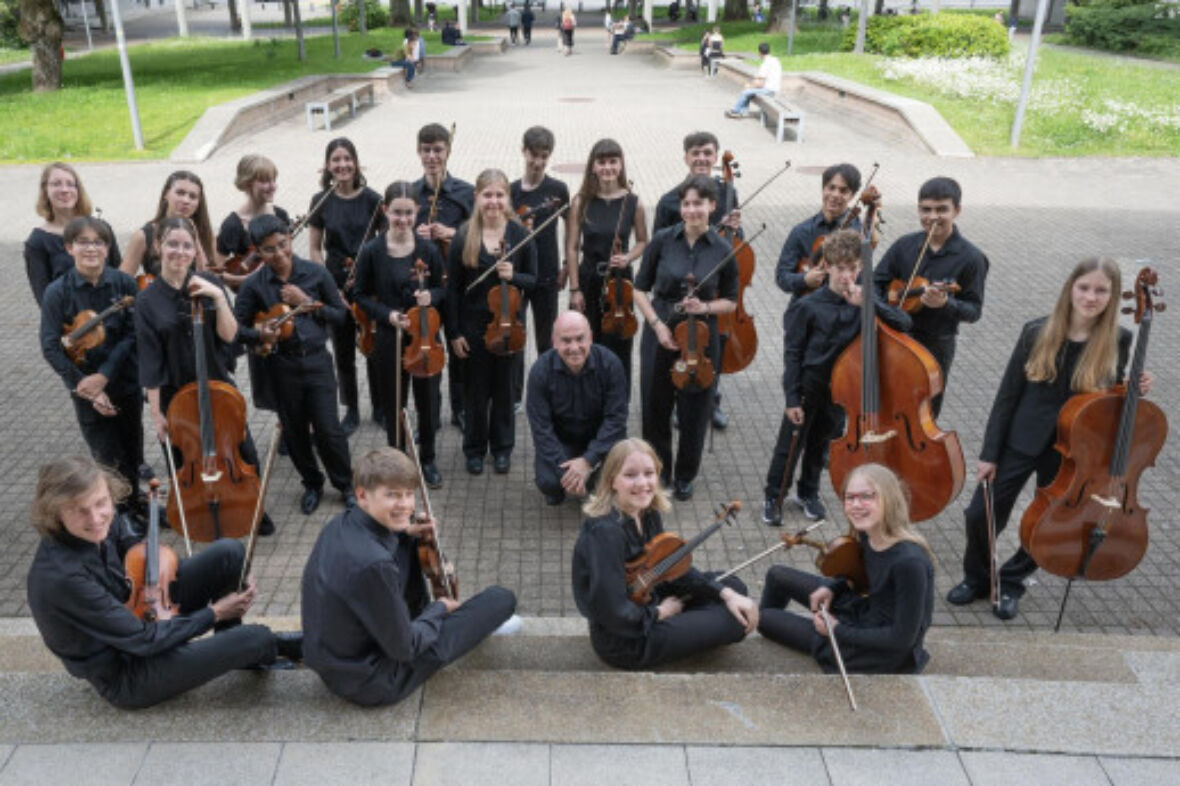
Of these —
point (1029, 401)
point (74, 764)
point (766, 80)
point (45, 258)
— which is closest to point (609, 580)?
point (74, 764)

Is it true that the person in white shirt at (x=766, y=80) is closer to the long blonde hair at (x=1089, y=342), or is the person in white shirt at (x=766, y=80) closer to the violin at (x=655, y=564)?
the long blonde hair at (x=1089, y=342)

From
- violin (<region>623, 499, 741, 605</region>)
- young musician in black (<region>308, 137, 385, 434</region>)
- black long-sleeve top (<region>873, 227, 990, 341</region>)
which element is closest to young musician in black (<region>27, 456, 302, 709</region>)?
violin (<region>623, 499, 741, 605</region>)

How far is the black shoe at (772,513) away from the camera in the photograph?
17.6 feet

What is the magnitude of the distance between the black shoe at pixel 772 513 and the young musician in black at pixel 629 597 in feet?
4.73

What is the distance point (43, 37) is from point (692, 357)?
19790mm

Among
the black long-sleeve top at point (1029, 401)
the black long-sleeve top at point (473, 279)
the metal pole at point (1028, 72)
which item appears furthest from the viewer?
the metal pole at point (1028, 72)

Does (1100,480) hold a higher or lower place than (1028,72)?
lower

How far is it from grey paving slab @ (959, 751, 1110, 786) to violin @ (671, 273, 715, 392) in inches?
104

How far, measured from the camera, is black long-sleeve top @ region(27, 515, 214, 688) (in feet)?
10.2

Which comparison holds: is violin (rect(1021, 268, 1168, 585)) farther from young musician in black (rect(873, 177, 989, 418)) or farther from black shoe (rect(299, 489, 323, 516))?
black shoe (rect(299, 489, 323, 516))

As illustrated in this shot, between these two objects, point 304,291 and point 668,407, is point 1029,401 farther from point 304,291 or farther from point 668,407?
point 304,291

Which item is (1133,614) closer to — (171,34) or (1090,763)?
(1090,763)

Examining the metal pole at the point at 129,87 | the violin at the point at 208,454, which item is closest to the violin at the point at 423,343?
the violin at the point at 208,454

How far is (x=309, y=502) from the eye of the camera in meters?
5.50
